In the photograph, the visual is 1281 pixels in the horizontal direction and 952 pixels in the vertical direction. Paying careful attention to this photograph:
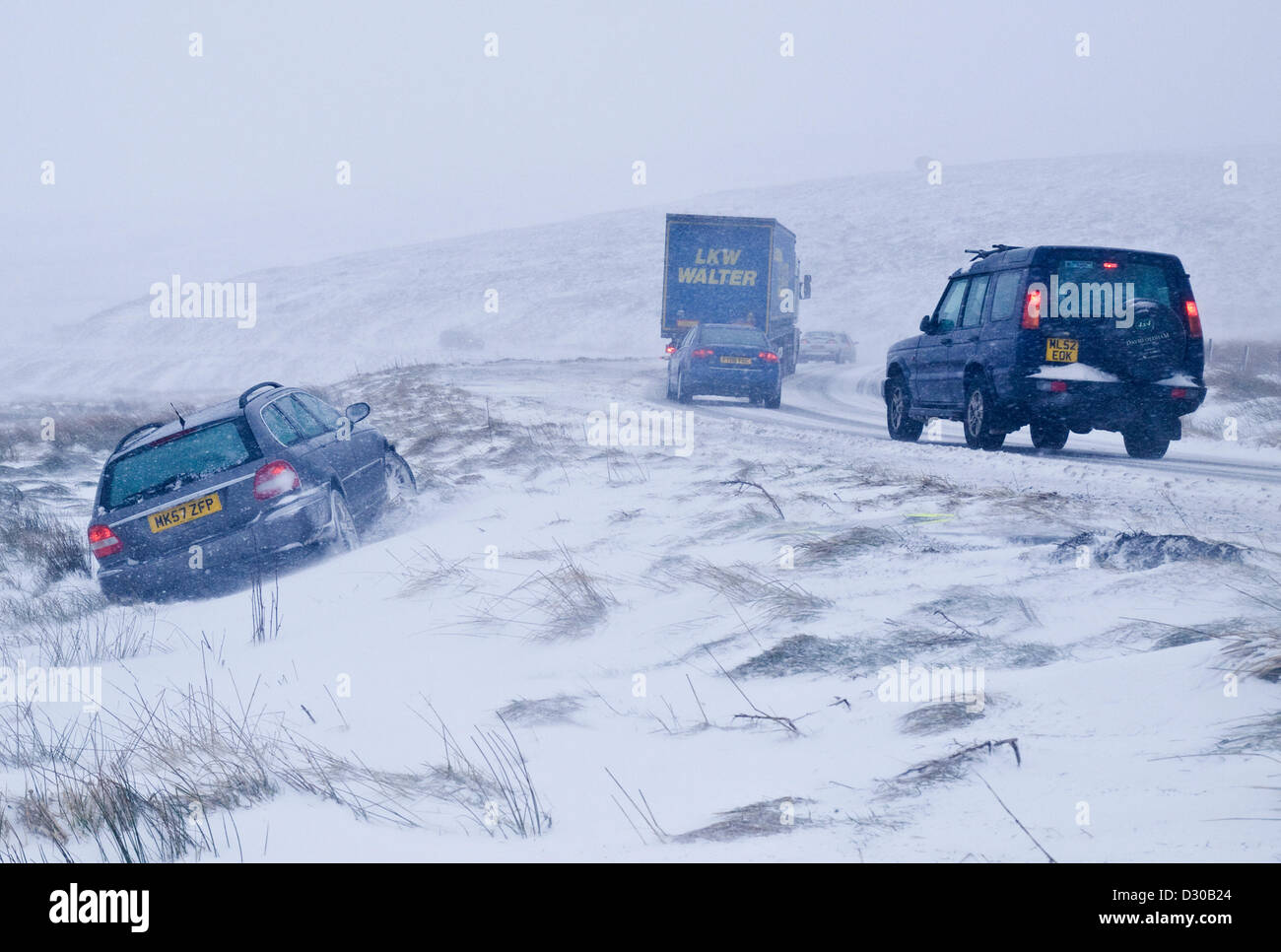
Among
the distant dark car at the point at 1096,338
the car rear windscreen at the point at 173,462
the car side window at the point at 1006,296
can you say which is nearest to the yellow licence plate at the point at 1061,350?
the distant dark car at the point at 1096,338

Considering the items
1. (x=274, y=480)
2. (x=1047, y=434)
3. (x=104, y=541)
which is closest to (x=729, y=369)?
(x=1047, y=434)

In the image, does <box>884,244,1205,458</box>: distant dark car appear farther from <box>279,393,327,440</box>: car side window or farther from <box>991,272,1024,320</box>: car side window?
<box>279,393,327,440</box>: car side window

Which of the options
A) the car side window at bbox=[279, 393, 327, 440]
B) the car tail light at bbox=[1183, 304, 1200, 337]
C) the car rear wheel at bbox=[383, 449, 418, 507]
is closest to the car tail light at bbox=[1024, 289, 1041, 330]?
the car tail light at bbox=[1183, 304, 1200, 337]

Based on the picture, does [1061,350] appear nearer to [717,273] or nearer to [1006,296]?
[1006,296]

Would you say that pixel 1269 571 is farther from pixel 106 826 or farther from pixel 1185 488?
pixel 106 826

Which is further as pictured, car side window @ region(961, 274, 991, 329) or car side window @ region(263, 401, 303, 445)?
car side window @ region(961, 274, 991, 329)

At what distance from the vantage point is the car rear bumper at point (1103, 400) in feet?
32.9

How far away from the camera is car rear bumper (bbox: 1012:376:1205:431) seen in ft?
32.9

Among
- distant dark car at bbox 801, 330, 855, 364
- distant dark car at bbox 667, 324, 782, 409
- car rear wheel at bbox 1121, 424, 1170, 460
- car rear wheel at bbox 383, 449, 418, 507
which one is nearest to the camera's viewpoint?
car rear wheel at bbox 383, 449, 418, 507

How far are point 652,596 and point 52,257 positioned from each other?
159782 mm

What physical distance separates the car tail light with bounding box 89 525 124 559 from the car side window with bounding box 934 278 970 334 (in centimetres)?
846

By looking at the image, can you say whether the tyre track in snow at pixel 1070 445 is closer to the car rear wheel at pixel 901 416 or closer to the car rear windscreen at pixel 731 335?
the car rear wheel at pixel 901 416
